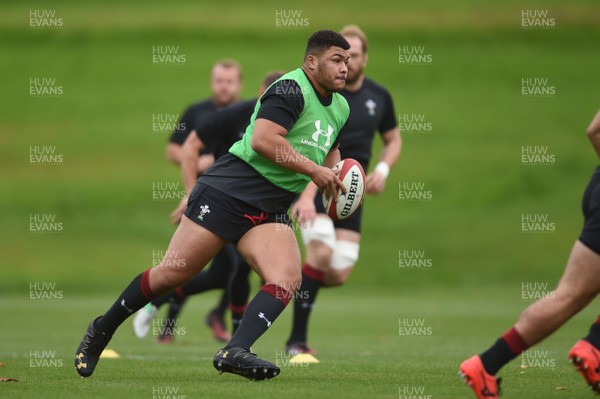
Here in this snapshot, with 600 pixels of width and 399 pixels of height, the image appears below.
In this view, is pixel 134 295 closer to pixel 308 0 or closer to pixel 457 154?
pixel 457 154

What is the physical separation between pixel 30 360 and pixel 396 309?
32.8 ft

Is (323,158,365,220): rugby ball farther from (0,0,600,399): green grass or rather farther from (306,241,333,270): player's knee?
(306,241,333,270): player's knee

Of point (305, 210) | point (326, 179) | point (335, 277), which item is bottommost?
point (335, 277)

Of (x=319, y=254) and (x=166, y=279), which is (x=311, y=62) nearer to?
(x=166, y=279)

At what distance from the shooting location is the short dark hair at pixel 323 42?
7676 mm

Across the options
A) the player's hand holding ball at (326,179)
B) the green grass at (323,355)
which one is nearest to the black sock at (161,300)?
the green grass at (323,355)

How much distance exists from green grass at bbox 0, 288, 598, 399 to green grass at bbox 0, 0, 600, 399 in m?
0.04

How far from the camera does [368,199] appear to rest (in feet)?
103

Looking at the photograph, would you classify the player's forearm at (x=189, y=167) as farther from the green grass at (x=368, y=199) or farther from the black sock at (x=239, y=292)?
the green grass at (x=368, y=199)

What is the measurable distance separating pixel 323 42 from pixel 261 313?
6.57 feet

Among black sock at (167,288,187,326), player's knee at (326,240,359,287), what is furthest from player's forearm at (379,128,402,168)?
black sock at (167,288,187,326)

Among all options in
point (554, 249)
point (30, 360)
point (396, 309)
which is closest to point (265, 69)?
point (554, 249)

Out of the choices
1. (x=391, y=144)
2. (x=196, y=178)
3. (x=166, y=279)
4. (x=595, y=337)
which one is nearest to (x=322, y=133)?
(x=166, y=279)

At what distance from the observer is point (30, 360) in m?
9.40
